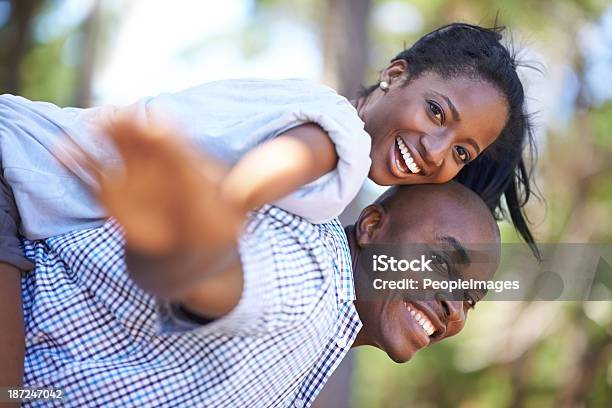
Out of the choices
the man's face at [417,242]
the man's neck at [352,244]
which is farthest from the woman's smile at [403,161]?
the man's neck at [352,244]

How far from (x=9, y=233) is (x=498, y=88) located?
4.12ft

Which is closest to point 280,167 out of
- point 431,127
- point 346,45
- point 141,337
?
point 141,337

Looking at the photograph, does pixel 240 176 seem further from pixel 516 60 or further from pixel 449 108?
pixel 516 60

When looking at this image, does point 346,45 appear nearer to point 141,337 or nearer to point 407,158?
point 407,158

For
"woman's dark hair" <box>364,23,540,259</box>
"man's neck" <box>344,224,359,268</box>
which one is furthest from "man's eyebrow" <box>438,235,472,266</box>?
"woman's dark hair" <box>364,23,540,259</box>

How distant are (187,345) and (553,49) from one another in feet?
23.6

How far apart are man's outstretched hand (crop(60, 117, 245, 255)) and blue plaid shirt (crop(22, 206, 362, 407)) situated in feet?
1.54

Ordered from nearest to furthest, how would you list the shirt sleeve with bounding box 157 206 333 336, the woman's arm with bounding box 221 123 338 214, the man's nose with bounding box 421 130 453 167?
the woman's arm with bounding box 221 123 338 214
the shirt sleeve with bounding box 157 206 333 336
the man's nose with bounding box 421 130 453 167

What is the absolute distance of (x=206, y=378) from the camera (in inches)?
70.1

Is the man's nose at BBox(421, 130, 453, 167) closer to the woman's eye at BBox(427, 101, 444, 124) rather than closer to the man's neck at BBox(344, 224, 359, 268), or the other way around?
the woman's eye at BBox(427, 101, 444, 124)

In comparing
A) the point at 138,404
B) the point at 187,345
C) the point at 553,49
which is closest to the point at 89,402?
the point at 138,404

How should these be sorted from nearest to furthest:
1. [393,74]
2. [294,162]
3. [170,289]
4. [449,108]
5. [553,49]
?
[170,289] < [294,162] < [449,108] < [393,74] < [553,49]

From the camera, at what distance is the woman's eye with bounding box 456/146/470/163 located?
226 centimetres

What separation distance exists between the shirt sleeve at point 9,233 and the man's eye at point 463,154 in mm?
1054
